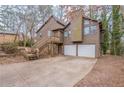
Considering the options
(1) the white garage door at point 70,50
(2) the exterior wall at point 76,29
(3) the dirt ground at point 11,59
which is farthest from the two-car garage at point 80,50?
(3) the dirt ground at point 11,59

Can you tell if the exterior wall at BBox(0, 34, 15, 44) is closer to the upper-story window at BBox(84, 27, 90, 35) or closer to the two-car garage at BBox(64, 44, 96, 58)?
the two-car garage at BBox(64, 44, 96, 58)

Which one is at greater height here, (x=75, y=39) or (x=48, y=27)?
(x=48, y=27)

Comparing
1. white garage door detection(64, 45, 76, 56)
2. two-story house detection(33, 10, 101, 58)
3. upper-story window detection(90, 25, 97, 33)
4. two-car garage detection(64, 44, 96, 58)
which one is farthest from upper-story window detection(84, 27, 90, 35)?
white garage door detection(64, 45, 76, 56)

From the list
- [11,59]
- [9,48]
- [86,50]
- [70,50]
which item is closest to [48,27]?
[70,50]

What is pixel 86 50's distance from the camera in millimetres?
9156

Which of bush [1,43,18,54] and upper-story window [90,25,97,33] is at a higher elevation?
upper-story window [90,25,97,33]

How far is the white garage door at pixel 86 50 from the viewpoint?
28.9 feet

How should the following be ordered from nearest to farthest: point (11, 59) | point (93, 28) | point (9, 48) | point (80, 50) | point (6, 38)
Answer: point (11, 59)
point (9, 48)
point (6, 38)
point (93, 28)
point (80, 50)

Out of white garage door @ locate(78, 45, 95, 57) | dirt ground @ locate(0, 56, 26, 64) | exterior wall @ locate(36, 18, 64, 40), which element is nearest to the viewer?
dirt ground @ locate(0, 56, 26, 64)

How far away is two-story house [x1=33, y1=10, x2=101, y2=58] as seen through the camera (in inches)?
349

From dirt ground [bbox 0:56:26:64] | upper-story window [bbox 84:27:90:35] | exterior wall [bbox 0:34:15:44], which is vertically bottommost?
dirt ground [bbox 0:56:26:64]

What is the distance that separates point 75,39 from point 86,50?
1064 millimetres

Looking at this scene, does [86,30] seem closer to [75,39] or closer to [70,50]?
[75,39]
